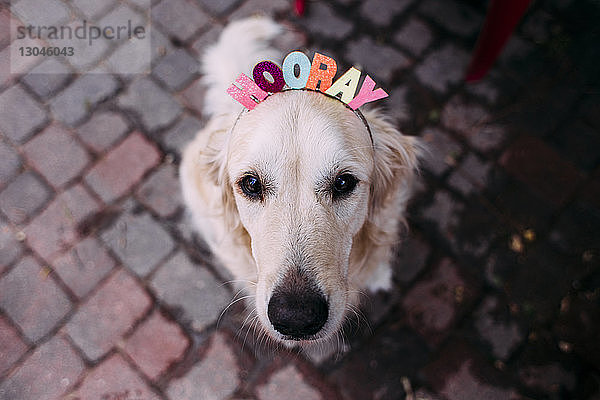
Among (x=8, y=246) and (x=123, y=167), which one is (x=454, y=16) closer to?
(x=123, y=167)

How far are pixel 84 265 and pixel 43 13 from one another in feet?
8.17

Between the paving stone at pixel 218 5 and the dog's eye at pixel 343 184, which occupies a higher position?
the paving stone at pixel 218 5

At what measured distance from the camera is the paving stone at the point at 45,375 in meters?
3.15

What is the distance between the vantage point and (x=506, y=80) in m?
3.98

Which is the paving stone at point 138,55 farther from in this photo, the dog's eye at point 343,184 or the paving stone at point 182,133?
the dog's eye at point 343,184

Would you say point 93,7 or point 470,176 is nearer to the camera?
point 470,176

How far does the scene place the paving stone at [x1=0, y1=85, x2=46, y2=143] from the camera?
12.3ft

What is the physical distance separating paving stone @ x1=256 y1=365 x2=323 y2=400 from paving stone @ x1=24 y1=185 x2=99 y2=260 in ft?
6.46

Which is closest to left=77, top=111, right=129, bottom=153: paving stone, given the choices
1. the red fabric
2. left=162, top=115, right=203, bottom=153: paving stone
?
left=162, top=115, right=203, bottom=153: paving stone

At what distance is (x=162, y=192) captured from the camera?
3.64 metres

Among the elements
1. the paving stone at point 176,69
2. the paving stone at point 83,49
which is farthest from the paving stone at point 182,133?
the paving stone at point 83,49

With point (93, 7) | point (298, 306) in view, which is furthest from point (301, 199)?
point (93, 7)

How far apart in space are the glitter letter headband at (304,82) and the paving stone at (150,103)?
1.89m

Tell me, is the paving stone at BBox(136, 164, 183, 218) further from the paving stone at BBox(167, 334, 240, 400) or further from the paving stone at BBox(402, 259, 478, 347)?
the paving stone at BBox(402, 259, 478, 347)
